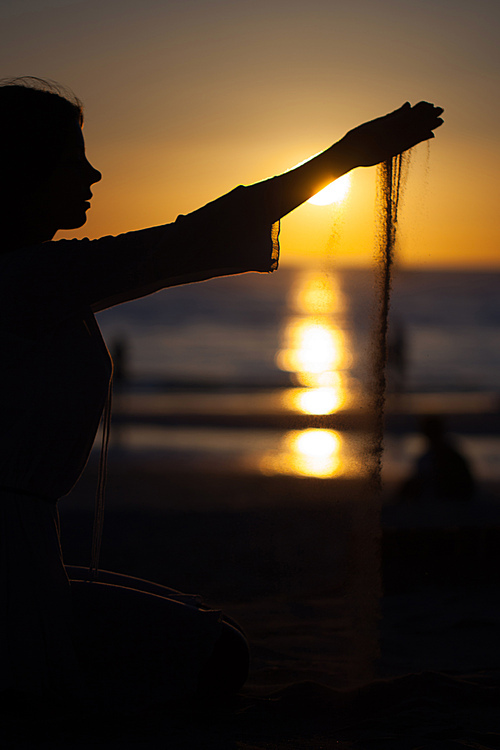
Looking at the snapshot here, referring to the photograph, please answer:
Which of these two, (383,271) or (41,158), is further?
(383,271)

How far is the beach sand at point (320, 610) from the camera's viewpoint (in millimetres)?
2303

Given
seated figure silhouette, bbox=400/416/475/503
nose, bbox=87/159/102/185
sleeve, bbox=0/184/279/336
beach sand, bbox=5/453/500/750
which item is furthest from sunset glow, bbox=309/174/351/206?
seated figure silhouette, bbox=400/416/475/503

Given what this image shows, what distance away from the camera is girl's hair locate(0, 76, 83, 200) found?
1860mm

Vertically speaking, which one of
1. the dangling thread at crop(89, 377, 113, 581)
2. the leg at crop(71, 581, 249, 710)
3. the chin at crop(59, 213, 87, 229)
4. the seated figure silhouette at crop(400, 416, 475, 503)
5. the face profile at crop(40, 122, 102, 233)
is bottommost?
the leg at crop(71, 581, 249, 710)

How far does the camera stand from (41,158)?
1.88 m

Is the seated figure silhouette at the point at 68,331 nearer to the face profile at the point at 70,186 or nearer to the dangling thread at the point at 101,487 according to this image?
the face profile at the point at 70,186

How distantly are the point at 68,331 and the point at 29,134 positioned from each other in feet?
1.59

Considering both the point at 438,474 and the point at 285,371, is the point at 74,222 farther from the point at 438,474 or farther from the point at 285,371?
the point at 285,371

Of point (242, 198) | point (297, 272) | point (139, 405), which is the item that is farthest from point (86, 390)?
point (297, 272)

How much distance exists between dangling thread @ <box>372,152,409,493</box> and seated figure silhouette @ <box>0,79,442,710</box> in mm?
930

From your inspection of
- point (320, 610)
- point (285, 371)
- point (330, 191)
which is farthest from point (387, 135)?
point (285, 371)

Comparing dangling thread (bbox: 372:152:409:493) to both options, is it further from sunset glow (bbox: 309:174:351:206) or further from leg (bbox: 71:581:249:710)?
leg (bbox: 71:581:249:710)

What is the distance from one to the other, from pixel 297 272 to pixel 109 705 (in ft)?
304

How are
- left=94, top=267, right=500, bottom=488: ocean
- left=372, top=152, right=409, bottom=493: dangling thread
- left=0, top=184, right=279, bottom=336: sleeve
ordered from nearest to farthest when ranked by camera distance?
1. left=0, top=184, right=279, bottom=336: sleeve
2. left=372, top=152, right=409, bottom=493: dangling thread
3. left=94, top=267, right=500, bottom=488: ocean
